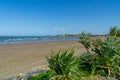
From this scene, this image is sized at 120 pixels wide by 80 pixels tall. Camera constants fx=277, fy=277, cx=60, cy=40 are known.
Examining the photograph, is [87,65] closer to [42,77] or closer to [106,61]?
[106,61]

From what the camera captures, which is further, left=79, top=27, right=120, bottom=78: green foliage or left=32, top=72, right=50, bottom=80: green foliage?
left=79, top=27, right=120, bottom=78: green foliage

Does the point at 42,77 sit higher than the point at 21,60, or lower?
higher

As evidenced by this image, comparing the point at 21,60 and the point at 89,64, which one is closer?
the point at 89,64

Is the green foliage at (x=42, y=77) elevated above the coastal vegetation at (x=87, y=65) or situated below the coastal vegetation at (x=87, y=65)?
below

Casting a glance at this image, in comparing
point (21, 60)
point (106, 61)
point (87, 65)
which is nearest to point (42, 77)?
point (87, 65)

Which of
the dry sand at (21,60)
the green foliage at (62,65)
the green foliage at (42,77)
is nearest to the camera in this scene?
the green foliage at (62,65)

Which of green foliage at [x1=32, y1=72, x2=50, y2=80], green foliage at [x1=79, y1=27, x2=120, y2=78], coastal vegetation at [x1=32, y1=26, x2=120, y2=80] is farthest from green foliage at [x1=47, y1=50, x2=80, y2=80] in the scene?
green foliage at [x1=79, y1=27, x2=120, y2=78]

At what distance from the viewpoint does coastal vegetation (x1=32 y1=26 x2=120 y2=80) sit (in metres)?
7.99

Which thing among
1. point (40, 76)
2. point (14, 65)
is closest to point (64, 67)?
point (40, 76)

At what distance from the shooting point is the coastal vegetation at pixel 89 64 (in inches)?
314

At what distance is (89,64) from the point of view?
9.56m

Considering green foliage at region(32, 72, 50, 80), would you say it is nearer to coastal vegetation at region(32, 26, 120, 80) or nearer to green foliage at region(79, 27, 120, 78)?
coastal vegetation at region(32, 26, 120, 80)

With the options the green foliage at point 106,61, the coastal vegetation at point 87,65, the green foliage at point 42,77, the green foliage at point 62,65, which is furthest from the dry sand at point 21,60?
the green foliage at point 62,65

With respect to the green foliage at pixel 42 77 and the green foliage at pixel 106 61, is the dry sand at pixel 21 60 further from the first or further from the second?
the green foliage at pixel 106 61
